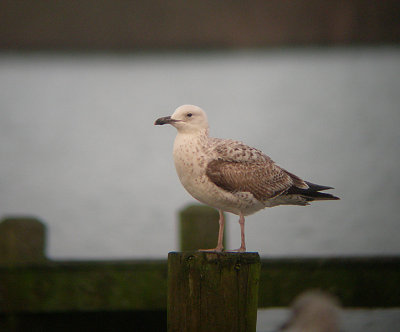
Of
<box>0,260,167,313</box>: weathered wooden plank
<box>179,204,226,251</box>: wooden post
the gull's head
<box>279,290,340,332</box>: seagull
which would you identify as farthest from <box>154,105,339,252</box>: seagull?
<box>279,290,340,332</box>: seagull

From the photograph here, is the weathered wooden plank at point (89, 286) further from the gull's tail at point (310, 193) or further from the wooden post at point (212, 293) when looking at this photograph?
the wooden post at point (212, 293)

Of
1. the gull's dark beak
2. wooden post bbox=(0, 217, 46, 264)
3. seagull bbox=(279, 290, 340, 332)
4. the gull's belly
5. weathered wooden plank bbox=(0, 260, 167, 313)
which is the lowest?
seagull bbox=(279, 290, 340, 332)

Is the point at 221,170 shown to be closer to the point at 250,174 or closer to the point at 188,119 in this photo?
the point at 250,174

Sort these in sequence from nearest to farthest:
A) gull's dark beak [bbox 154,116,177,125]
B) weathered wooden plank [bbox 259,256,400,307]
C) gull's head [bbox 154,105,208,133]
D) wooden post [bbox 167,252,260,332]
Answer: wooden post [bbox 167,252,260,332]
gull's dark beak [bbox 154,116,177,125]
gull's head [bbox 154,105,208,133]
weathered wooden plank [bbox 259,256,400,307]

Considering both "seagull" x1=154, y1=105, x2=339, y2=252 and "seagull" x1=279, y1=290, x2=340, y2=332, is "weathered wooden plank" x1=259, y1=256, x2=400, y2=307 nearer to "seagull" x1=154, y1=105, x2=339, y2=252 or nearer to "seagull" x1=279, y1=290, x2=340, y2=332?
"seagull" x1=279, y1=290, x2=340, y2=332

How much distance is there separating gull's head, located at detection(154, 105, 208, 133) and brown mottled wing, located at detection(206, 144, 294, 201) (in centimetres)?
29

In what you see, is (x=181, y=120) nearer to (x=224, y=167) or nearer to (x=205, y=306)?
(x=224, y=167)

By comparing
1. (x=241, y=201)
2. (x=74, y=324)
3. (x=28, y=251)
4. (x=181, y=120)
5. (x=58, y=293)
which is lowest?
(x=74, y=324)

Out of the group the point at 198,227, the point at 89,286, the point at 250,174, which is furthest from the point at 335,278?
the point at 89,286

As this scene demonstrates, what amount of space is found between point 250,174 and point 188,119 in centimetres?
63

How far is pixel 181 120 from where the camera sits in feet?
11.5

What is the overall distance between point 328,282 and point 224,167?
191 centimetres

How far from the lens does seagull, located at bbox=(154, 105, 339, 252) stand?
3.41 m

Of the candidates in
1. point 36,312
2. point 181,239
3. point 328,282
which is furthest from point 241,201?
point 36,312
